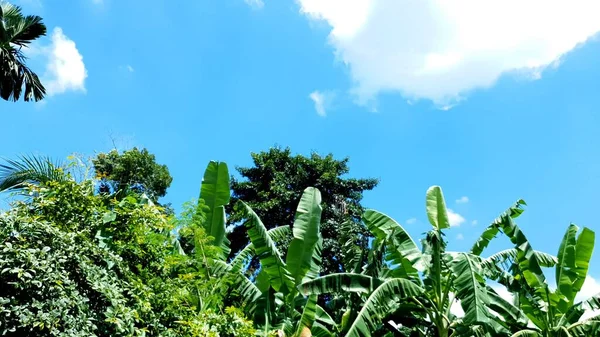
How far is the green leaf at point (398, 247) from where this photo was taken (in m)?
8.24

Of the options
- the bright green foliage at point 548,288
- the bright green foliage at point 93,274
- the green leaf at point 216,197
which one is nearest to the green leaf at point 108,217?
the bright green foliage at point 93,274

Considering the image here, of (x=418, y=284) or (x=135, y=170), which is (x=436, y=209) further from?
(x=135, y=170)

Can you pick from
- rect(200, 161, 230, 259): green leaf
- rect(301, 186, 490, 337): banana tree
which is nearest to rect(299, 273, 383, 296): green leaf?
rect(301, 186, 490, 337): banana tree

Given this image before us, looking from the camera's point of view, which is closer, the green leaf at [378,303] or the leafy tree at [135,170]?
the green leaf at [378,303]

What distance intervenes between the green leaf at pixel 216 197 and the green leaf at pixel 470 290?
3.74 m

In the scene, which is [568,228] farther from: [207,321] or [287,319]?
[207,321]

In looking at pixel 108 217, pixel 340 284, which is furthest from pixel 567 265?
pixel 108 217

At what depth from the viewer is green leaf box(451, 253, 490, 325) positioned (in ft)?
22.5

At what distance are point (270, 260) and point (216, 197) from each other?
1384 millimetres

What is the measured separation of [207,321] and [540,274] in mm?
5719

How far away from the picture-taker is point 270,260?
759cm

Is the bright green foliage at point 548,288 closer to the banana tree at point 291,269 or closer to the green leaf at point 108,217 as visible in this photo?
the banana tree at point 291,269

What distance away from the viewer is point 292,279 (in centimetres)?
760

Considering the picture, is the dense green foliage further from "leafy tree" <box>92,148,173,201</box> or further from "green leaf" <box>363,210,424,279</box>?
"leafy tree" <box>92,148,173,201</box>
